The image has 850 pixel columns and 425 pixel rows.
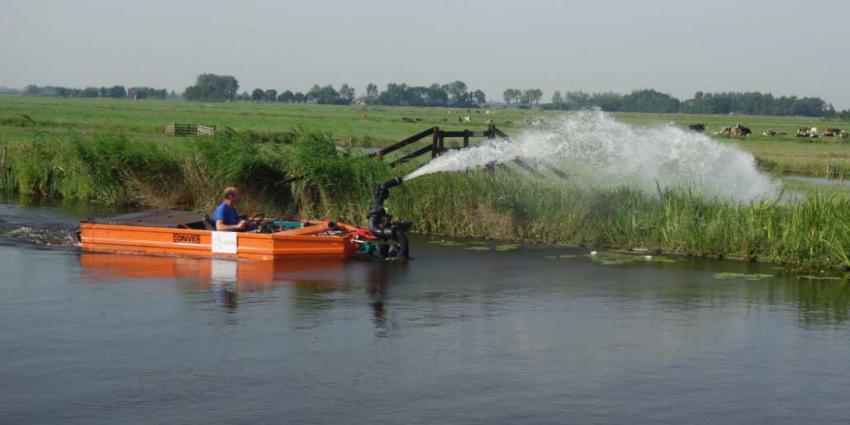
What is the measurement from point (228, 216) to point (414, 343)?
9.43 meters

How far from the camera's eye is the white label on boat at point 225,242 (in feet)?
80.6

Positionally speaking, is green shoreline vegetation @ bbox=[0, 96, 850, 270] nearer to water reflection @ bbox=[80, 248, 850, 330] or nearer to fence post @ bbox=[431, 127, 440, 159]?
water reflection @ bbox=[80, 248, 850, 330]

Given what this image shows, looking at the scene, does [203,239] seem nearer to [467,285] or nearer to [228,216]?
[228,216]

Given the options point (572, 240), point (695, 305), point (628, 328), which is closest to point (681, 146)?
point (572, 240)

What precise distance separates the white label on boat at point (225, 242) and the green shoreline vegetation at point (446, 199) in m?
6.79

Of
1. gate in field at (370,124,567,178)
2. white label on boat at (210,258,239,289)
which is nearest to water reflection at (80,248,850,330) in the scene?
white label on boat at (210,258,239,289)

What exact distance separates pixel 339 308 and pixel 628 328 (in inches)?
200

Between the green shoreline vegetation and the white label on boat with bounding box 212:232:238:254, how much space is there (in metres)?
6.79

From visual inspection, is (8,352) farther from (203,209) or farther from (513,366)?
(203,209)

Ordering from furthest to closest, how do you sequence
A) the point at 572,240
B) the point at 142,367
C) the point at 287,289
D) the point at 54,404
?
1. the point at 572,240
2. the point at 287,289
3. the point at 142,367
4. the point at 54,404

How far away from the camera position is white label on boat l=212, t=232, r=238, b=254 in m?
24.6

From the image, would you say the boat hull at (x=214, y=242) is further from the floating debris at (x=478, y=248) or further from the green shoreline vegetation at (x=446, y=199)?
the green shoreline vegetation at (x=446, y=199)

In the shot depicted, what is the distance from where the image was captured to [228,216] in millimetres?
24781

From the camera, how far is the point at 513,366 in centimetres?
1538
